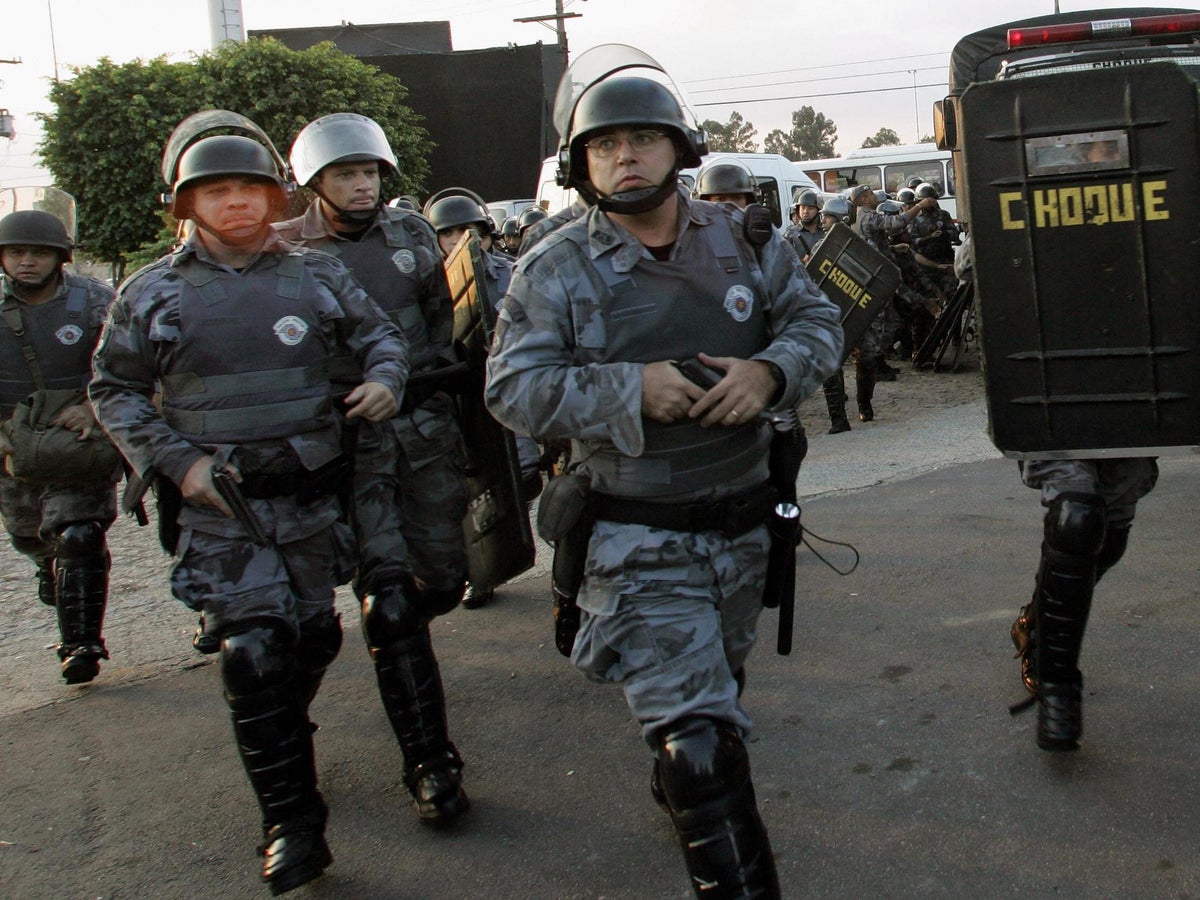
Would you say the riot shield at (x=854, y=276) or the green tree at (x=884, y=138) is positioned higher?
the green tree at (x=884, y=138)

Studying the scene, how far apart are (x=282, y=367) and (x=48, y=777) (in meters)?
1.69

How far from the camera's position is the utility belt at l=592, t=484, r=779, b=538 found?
261 centimetres

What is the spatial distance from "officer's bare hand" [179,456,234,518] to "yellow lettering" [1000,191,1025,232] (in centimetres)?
207

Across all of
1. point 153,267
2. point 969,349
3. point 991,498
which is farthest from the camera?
point 969,349

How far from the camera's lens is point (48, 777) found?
3.92m

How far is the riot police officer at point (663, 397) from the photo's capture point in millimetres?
2457

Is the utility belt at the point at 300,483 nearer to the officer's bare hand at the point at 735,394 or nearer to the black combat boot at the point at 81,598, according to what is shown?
the officer's bare hand at the point at 735,394

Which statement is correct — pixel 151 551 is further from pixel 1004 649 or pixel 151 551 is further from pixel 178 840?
pixel 1004 649

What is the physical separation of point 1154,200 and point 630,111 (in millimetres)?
1371

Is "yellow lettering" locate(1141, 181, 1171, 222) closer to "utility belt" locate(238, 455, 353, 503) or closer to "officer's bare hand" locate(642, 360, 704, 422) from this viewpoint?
"officer's bare hand" locate(642, 360, 704, 422)

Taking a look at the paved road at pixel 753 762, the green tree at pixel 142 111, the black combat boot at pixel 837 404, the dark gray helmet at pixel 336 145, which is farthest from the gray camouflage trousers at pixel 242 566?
the green tree at pixel 142 111

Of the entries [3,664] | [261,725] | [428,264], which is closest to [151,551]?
[3,664]

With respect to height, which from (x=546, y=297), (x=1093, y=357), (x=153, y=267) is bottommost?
(x=1093, y=357)

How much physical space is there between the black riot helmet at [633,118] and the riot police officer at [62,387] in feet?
9.91
